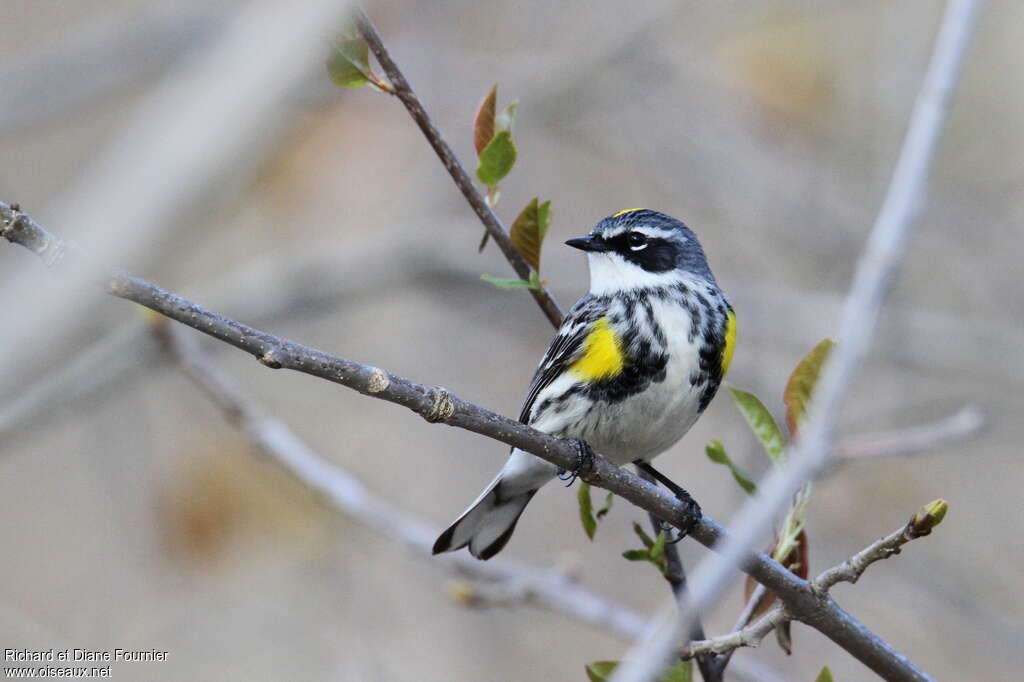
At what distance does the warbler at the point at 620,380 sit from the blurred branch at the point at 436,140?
547mm

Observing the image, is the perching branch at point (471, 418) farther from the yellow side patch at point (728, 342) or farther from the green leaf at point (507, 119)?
the yellow side patch at point (728, 342)

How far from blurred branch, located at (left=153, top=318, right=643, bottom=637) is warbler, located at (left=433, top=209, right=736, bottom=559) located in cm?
20

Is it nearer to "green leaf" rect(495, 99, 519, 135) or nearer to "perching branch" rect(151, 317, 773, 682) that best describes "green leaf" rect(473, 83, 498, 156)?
"green leaf" rect(495, 99, 519, 135)

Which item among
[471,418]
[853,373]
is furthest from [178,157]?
[853,373]

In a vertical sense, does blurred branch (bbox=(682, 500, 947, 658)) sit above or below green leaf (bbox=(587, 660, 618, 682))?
above

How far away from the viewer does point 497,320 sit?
681 cm

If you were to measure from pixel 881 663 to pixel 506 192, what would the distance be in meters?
5.27

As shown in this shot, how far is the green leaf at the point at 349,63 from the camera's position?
8.60 ft

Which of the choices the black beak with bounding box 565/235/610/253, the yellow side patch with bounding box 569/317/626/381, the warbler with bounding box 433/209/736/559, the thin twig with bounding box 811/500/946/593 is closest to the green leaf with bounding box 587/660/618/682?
the thin twig with bounding box 811/500/946/593

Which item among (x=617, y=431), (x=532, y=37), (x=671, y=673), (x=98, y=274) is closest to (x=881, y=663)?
(x=671, y=673)

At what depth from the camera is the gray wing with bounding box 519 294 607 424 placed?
12.0ft

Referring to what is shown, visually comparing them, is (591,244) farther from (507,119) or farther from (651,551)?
(651,551)

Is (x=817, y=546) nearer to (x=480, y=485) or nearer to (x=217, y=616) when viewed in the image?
(x=480, y=485)

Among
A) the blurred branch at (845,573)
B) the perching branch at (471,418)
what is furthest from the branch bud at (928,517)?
the perching branch at (471,418)
